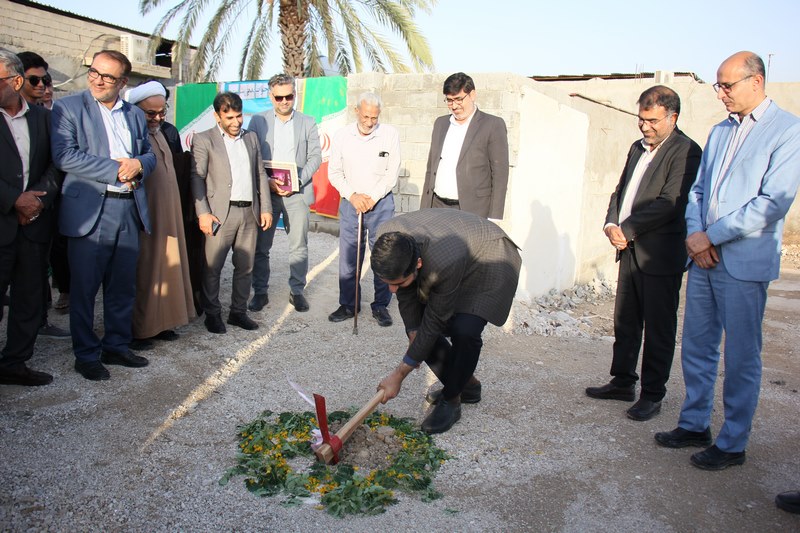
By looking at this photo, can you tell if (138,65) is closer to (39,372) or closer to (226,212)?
(226,212)

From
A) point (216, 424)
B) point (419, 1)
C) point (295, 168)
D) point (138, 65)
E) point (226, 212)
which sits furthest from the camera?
point (138, 65)

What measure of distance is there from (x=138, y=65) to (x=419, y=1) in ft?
26.9

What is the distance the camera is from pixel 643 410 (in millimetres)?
4023

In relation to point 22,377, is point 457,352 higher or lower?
higher

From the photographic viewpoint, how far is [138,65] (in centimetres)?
1639

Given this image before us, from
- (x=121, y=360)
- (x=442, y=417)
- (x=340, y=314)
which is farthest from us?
(x=340, y=314)

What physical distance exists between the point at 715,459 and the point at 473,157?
2921mm

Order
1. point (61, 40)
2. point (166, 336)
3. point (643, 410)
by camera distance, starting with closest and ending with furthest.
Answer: point (643, 410) → point (166, 336) → point (61, 40)

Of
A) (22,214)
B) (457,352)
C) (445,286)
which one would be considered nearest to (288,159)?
(22,214)

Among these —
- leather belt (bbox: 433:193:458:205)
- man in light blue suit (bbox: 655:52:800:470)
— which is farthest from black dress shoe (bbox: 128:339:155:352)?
man in light blue suit (bbox: 655:52:800:470)

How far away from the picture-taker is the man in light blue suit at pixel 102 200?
13.4 ft

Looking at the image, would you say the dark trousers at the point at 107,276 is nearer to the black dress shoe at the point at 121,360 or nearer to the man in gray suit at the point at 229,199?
the black dress shoe at the point at 121,360

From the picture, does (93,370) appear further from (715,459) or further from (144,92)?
(715,459)

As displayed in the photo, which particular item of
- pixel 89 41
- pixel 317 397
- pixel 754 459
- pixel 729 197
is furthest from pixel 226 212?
Answer: pixel 89 41
